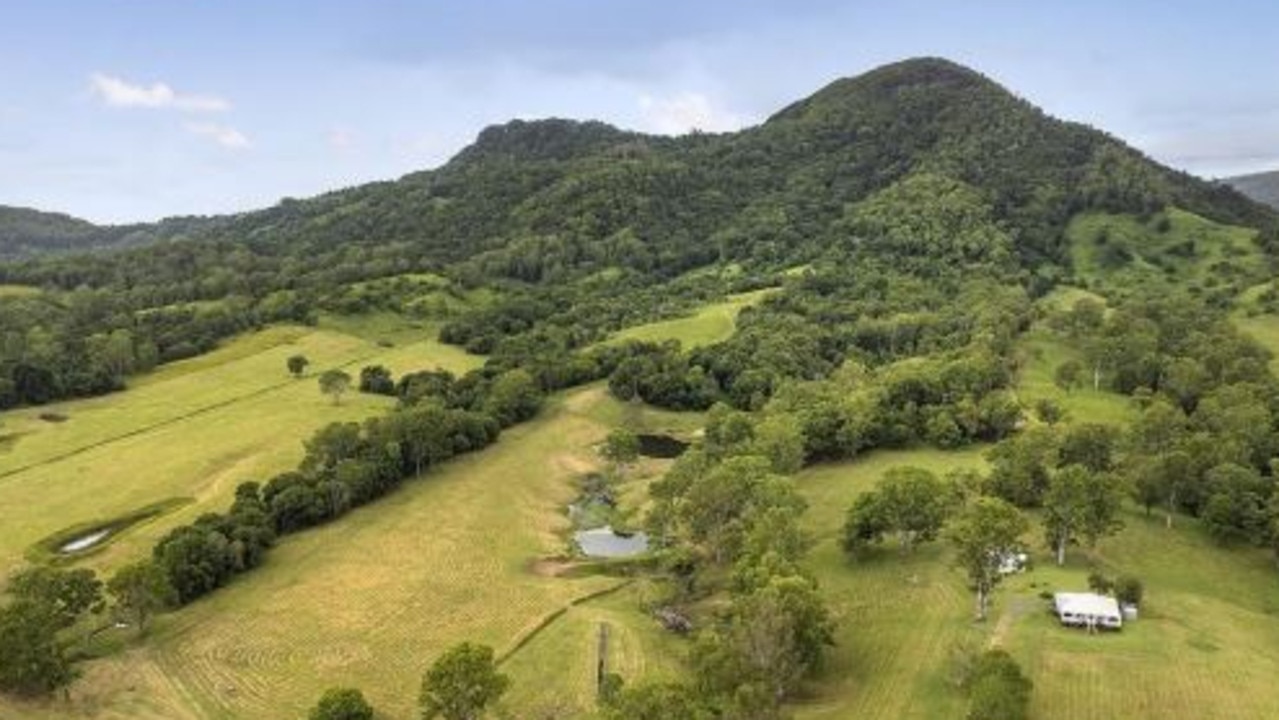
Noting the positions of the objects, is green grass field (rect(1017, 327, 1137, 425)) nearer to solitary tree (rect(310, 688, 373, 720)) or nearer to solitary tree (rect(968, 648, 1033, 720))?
solitary tree (rect(968, 648, 1033, 720))

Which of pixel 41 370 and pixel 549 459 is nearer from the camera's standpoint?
pixel 549 459

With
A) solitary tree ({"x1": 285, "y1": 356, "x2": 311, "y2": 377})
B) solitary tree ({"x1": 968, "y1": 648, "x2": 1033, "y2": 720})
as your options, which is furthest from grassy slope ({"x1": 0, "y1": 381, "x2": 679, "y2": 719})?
solitary tree ({"x1": 285, "y1": 356, "x2": 311, "y2": 377})

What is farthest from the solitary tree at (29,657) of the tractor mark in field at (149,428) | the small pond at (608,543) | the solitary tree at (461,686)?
the tractor mark in field at (149,428)

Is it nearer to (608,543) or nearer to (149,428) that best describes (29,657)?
(608,543)

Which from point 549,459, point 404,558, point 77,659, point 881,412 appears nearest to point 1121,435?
point 881,412

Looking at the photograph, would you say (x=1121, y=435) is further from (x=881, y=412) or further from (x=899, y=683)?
(x=899, y=683)

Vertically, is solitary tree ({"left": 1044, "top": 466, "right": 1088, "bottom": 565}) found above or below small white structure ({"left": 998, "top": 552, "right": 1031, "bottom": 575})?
above
